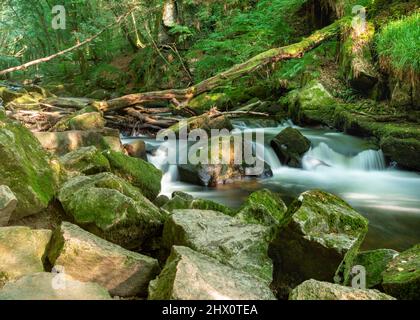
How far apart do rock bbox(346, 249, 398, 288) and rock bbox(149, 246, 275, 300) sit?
1057 mm

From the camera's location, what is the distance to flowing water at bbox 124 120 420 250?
18.5 ft

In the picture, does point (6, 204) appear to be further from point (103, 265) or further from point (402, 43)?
point (402, 43)

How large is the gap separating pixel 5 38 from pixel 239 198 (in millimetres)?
32589

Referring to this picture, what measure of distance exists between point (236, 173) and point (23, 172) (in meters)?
4.86

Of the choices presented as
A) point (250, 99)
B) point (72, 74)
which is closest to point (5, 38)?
point (72, 74)

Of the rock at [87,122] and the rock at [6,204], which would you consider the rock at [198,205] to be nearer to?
the rock at [6,204]

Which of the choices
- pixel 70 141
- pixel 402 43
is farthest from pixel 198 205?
pixel 402 43

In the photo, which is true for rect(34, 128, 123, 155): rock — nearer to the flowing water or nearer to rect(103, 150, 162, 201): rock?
the flowing water

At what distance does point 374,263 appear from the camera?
3.29 m

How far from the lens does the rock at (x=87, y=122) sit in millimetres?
8711

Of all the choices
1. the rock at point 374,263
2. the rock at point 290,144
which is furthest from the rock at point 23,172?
the rock at point 290,144

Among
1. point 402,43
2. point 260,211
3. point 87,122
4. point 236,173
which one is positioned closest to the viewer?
point 260,211

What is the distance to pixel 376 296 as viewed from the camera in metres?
2.10
